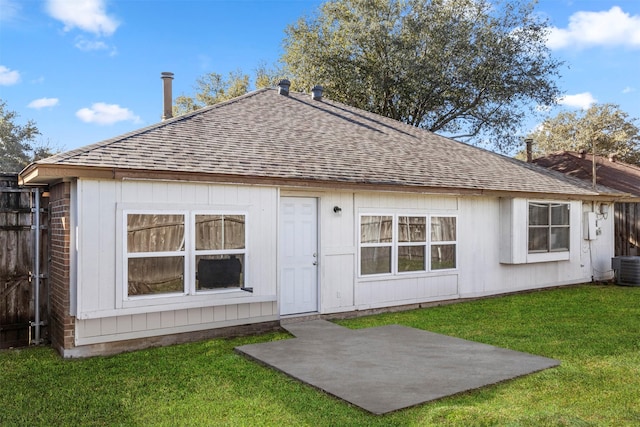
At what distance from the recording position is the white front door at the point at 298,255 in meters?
7.67

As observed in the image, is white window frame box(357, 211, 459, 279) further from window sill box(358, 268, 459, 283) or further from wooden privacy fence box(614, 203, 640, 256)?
wooden privacy fence box(614, 203, 640, 256)

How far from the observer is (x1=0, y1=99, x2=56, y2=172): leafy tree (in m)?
31.2

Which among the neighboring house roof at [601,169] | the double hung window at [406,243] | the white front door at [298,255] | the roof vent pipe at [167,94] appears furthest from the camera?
the neighboring house roof at [601,169]

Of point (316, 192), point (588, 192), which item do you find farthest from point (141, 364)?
point (588, 192)

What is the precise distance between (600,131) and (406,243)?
3214cm

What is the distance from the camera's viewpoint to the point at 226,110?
9484 mm

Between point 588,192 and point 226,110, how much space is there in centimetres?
919

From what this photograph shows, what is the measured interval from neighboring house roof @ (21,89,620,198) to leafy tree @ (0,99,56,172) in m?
27.3

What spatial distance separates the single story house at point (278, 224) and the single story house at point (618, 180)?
4.46 metres

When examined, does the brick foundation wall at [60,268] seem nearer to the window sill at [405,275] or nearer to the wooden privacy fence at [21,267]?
the wooden privacy fence at [21,267]

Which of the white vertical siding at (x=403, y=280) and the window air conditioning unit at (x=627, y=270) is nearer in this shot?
the white vertical siding at (x=403, y=280)

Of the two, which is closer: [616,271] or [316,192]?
[316,192]

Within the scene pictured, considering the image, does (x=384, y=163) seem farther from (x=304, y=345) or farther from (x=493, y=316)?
(x=304, y=345)

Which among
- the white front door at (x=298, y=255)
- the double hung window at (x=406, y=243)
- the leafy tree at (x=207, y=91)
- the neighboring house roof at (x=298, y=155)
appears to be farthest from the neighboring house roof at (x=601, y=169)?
the leafy tree at (x=207, y=91)
